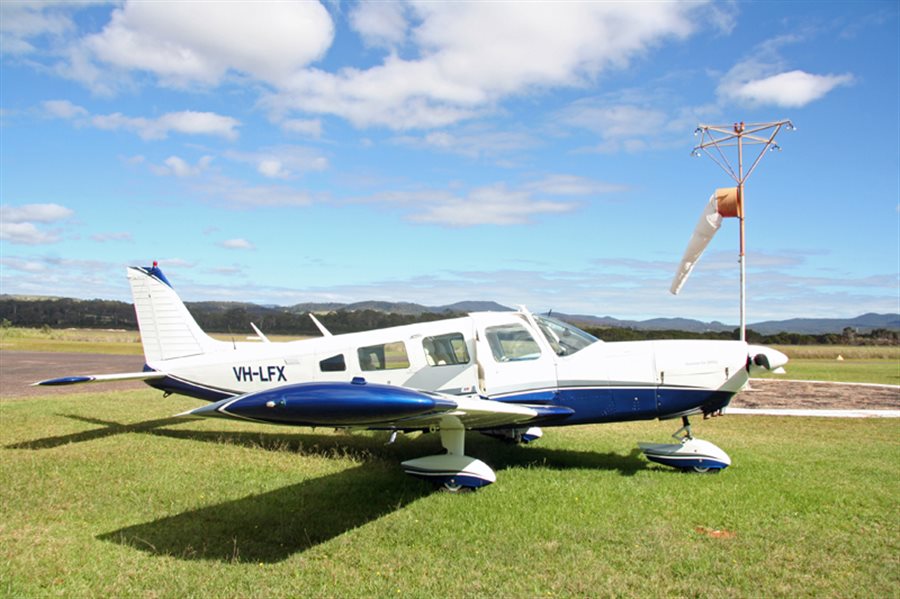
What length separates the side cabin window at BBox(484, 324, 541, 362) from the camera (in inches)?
324

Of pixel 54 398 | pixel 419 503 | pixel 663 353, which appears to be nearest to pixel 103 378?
pixel 419 503

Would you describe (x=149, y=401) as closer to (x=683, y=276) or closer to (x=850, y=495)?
(x=683, y=276)

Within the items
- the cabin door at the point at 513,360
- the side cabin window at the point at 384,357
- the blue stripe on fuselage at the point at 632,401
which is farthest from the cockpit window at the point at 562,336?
the side cabin window at the point at 384,357

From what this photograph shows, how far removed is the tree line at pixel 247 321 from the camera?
17547mm

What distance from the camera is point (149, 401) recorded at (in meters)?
15.7

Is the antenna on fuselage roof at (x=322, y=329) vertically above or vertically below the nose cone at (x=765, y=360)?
above

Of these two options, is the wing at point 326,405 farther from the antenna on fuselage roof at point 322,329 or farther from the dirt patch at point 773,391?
the dirt patch at point 773,391

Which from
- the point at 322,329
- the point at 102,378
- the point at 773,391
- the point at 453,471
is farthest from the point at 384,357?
the point at 773,391

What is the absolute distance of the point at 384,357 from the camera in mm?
8414

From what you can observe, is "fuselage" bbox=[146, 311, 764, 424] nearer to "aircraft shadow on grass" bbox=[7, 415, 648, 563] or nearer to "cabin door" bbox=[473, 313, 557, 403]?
"cabin door" bbox=[473, 313, 557, 403]

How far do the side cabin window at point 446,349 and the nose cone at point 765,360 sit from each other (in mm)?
3782

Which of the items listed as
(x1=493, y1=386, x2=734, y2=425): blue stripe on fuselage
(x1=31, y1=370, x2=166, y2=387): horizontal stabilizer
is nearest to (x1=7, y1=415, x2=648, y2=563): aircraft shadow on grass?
(x1=493, y1=386, x2=734, y2=425): blue stripe on fuselage

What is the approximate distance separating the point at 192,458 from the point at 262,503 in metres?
2.81

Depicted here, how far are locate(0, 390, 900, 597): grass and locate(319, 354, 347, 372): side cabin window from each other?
4.61 ft
